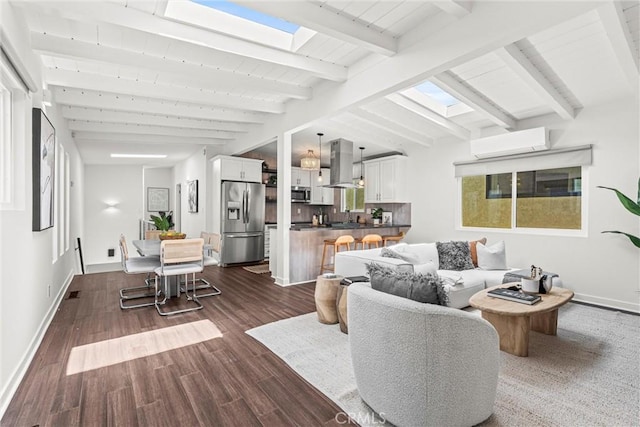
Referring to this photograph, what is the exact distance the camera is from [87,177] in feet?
31.4

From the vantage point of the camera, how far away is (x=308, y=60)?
3.33m

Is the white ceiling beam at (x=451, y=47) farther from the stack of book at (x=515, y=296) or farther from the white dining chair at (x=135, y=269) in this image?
the white dining chair at (x=135, y=269)

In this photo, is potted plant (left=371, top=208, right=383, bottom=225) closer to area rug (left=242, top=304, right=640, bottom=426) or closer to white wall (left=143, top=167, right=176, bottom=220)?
area rug (left=242, top=304, right=640, bottom=426)

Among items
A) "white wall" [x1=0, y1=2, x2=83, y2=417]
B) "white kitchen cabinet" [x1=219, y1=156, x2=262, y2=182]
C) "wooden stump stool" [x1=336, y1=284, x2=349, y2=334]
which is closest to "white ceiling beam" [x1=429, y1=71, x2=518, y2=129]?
"wooden stump stool" [x1=336, y1=284, x2=349, y2=334]

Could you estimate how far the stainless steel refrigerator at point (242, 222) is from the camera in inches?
264

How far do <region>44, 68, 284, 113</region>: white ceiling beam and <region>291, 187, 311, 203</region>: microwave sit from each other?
3338 millimetres

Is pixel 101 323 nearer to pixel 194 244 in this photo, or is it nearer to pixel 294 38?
pixel 194 244

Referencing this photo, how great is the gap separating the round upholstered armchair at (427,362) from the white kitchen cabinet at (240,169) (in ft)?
18.3

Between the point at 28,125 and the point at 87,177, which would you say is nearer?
the point at 28,125

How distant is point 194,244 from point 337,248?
247cm

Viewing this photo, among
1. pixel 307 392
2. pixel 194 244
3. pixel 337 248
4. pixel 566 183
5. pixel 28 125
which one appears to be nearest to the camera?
pixel 307 392

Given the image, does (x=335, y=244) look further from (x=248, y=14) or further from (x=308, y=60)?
(x=248, y=14)

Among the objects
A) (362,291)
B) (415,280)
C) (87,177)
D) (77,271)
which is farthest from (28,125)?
(87,177)

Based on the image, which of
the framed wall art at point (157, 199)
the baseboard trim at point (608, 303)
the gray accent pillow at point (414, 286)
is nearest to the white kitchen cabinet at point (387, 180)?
the baseboard trim at point (608, 303)
